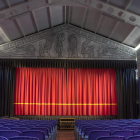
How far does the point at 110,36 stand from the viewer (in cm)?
1577

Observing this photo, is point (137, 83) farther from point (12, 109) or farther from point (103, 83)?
point (12, 109)

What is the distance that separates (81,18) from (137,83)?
668 cm

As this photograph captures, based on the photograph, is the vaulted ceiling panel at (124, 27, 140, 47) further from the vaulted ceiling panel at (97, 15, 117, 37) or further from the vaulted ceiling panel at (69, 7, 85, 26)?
the vaulted ceiling panel at (69, 7, 85, 26)

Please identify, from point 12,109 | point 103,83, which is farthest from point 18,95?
point 103,83

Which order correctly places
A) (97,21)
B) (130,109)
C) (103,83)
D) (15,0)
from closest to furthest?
(15,0)
(97,21)
(130,109)
(103,83)

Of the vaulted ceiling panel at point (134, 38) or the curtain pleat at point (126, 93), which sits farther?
the curtain pleat at point (126, 93)

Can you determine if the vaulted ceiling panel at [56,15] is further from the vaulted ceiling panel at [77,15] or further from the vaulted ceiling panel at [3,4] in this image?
the vaulted ceiling panel at [3,4]

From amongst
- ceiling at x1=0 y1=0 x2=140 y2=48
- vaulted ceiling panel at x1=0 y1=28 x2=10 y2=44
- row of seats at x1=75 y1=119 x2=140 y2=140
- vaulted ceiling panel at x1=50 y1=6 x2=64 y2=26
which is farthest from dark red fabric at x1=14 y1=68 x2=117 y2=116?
row of seats at x1=75 y1=119 x2=140 y2=140

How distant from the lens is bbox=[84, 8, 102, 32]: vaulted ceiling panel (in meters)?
13.6

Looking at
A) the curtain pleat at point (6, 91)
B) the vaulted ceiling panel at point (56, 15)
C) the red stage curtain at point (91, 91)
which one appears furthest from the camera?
the red stage curtain at point (91, 91)

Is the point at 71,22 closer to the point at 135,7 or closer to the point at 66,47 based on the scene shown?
the point at 66,47

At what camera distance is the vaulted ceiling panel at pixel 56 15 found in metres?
14.0

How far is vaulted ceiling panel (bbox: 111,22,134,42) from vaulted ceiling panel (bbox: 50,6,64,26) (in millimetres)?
4162

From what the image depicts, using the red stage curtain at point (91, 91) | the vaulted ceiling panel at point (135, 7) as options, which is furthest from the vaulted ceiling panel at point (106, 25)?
the red stage curtain at point (91, 91)
